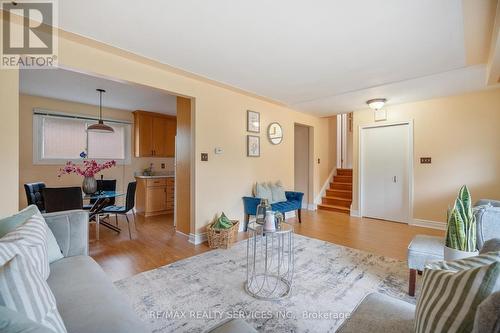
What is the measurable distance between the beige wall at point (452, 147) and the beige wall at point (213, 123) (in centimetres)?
249

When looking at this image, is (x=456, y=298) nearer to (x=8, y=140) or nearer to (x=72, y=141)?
(x=8, y=140)

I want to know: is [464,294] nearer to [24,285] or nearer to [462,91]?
[24,285]

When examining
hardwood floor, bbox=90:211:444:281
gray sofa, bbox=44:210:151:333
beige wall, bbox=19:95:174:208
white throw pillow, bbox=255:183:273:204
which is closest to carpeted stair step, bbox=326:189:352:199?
hardwood floor, bbox=90:211:444:281

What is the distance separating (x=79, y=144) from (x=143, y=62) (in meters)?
3.22

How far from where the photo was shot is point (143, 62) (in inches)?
110

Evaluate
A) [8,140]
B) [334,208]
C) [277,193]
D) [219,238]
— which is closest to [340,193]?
[334,208]

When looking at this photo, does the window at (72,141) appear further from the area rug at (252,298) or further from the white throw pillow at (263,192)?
the area rug at (252,298)

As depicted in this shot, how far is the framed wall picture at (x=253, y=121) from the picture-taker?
13.7 ft

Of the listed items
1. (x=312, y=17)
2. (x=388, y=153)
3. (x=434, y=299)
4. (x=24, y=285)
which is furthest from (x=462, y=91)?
(x=24, y=285)

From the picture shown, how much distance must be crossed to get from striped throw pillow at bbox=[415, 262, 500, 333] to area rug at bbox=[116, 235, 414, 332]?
1.06m

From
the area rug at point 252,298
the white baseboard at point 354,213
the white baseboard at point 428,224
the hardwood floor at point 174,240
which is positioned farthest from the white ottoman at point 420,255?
the white baseboard at point 354,213

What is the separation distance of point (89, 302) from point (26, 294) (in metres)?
0.47

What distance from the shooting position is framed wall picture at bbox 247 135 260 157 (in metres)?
4.19

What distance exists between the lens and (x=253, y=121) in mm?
4273
